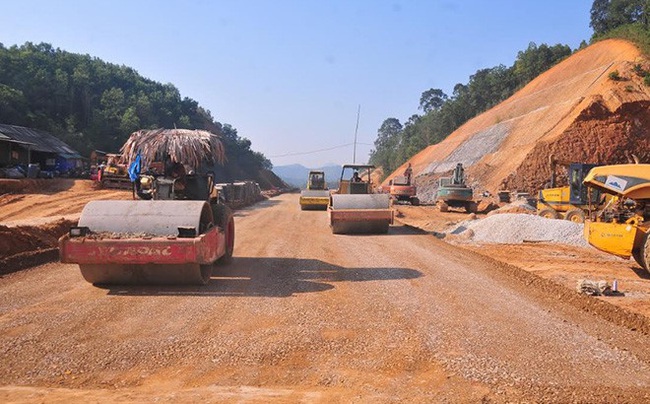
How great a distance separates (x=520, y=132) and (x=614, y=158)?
1135 cm

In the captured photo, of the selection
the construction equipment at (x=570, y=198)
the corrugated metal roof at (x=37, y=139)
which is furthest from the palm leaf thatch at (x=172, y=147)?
the corrugated metal roof at (x=37, y=139)

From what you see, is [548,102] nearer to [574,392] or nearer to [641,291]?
[641,291]

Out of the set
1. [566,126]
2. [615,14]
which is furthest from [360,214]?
[615,14]

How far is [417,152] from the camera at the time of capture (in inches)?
3275

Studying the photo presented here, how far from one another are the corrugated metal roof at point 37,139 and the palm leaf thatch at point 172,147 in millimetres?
31513

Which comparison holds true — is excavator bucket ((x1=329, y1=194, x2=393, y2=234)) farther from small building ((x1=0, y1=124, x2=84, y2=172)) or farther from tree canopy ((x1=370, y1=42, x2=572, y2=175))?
tree canopy ((x1=370, y1=42, x2=572, y2=175))

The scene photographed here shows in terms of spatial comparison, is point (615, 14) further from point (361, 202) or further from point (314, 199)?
point (361, 202)

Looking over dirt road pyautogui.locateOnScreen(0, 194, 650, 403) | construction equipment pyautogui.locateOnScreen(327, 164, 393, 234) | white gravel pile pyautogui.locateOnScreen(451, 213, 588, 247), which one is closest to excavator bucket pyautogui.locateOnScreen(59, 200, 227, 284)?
dirt road pyautogui.locateOnScreen(0, 194, 650, 403)

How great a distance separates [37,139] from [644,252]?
43.1 metres

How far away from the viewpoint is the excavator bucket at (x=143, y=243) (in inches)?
281

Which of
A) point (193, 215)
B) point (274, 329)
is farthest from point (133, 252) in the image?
point (274, 329)

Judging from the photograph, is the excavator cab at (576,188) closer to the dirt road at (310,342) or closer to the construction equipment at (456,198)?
the construction equipment at (456,198)

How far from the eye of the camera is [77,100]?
5631cm

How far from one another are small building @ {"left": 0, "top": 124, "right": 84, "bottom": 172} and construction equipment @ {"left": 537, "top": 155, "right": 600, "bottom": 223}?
32.2 metres
